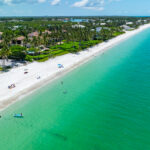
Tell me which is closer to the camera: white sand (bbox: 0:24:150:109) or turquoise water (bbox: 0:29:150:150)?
turquoise water (bbox: 0:29:150:150)

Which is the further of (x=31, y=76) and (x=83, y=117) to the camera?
(x=31, y=76)

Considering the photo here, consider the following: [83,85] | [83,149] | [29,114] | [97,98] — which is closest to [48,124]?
[29,114]

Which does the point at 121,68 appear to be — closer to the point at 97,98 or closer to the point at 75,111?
the point at 97,98

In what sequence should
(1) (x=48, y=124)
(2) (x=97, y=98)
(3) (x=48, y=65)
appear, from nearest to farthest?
(1) (x=48, y=124) < (2) (x=97, y=98) < (3) (x=48, y=65)

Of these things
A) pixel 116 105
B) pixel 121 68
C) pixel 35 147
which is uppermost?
pixel 121 68

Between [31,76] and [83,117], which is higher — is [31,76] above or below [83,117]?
above

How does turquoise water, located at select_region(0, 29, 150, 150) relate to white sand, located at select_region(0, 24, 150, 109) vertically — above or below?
below

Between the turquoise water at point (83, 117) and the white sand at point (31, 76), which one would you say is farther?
the white sand at point (31, 76)

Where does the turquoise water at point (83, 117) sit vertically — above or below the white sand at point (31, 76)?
below
